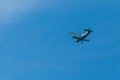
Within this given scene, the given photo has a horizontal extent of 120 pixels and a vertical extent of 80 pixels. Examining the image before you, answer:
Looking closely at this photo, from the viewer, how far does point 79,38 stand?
81.6 m

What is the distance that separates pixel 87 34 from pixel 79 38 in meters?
3.84

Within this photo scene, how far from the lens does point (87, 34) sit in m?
82.8
